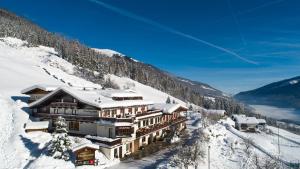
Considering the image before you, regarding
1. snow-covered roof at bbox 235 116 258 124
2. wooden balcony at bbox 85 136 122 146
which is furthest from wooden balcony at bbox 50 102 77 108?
snow-covered roof at bbox 235 116 258 124

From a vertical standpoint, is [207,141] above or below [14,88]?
below

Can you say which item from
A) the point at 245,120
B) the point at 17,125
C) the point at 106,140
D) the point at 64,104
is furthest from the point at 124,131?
the point at 245,120

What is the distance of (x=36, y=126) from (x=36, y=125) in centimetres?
15

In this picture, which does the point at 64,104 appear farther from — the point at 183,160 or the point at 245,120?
the point at 245,120

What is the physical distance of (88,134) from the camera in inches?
1940

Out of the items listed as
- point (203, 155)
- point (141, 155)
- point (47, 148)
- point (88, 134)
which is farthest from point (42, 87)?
point (203, 155)

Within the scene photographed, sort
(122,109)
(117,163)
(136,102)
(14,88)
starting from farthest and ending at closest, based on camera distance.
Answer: (14,88) → (136,102) → (122,109) → (117,163)

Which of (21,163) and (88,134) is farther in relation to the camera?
(88,134)

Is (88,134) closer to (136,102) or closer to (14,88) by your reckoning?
(136,102)

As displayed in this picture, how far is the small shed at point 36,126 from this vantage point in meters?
47.4

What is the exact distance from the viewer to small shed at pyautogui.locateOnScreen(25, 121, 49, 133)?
47.4 meters

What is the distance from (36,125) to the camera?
4862cm

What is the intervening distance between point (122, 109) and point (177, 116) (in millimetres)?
24269

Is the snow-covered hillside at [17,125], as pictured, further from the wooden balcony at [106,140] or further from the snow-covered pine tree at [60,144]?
the wooden balcony at [106,140]
